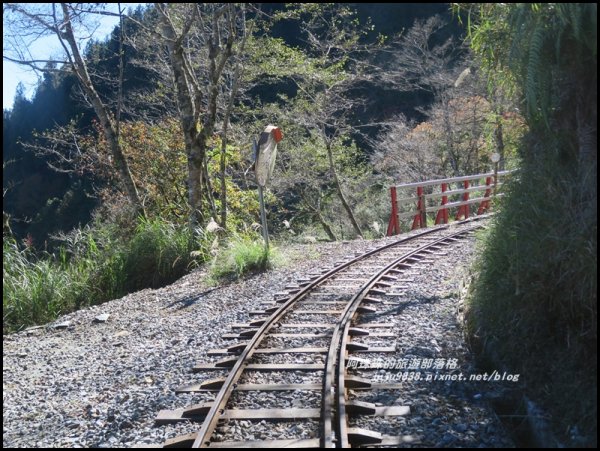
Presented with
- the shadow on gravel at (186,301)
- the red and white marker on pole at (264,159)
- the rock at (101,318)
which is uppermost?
the red and white marker on pole at (264,159)

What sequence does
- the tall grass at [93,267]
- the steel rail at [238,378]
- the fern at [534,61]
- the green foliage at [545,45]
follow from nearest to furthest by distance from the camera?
the steel rail at [238,378] → the green foliage at [545,45] → the fern at [534,61] → the tall grass at [93,267]

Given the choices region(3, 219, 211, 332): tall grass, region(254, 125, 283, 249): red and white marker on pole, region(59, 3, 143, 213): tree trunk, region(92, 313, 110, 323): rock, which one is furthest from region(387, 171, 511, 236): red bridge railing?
region(92, 313, 110, 323): rock

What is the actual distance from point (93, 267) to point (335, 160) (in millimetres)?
16110

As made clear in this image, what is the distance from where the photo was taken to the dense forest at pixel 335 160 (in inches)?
204

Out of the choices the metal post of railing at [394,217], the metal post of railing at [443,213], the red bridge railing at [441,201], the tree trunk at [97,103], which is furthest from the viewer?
the metal post of railing at [443,213]

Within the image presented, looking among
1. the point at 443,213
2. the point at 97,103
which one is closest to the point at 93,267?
the point at 97,103

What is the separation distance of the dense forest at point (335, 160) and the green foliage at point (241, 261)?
0.17 feet

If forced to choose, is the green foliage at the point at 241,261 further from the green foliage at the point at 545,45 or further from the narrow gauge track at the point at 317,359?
the green foliage at the point at 545,45

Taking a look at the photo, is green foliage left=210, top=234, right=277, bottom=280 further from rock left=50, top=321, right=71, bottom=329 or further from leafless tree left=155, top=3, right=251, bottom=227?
rock left=50, top=321, right=71, bottom=329

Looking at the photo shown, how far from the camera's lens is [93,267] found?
12727 millimetres

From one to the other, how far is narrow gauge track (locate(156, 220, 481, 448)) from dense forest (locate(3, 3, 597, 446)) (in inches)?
56.0

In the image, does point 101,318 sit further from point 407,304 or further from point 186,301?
Answer: point 407,304

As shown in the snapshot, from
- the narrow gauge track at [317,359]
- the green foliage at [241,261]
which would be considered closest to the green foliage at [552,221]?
the narrow gauge track at [317,359]

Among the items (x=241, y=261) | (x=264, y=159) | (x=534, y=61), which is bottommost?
(x=241, y=261)
